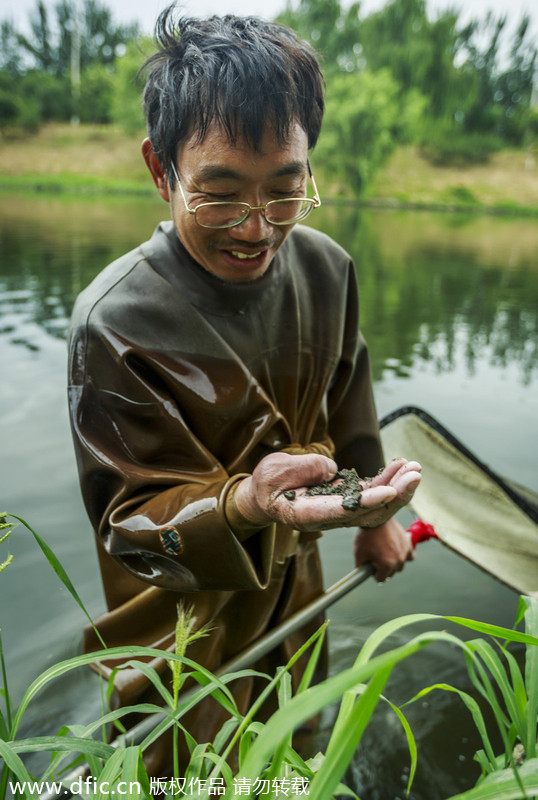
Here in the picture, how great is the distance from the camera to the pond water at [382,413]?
9.20 ft

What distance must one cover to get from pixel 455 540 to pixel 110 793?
7.21 ft

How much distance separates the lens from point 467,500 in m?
3.49

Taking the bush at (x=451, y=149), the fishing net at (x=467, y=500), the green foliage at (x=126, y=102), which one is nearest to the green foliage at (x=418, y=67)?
the bush at (x=451, y=149)

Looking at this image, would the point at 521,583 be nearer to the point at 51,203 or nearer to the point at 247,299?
the point at 247,299

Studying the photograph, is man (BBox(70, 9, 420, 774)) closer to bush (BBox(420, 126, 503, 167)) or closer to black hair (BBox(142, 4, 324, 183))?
black hair (BBox(142, 4, 324, 183))

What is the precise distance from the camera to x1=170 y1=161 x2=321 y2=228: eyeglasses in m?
1.39

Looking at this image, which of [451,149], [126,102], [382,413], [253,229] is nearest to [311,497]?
[253,229]

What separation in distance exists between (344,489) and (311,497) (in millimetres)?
95

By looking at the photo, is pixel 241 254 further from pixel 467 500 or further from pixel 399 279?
pixel 399 279

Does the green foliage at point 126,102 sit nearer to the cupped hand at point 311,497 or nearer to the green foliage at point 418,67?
the green foliage at point 418,67

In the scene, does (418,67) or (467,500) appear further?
(418,67)

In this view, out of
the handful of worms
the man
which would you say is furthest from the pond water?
the handful of worms

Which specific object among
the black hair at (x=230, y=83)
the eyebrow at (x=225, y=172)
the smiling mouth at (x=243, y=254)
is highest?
the black hair at (x=230, y=83)

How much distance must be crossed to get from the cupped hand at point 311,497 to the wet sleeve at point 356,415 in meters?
0.73
